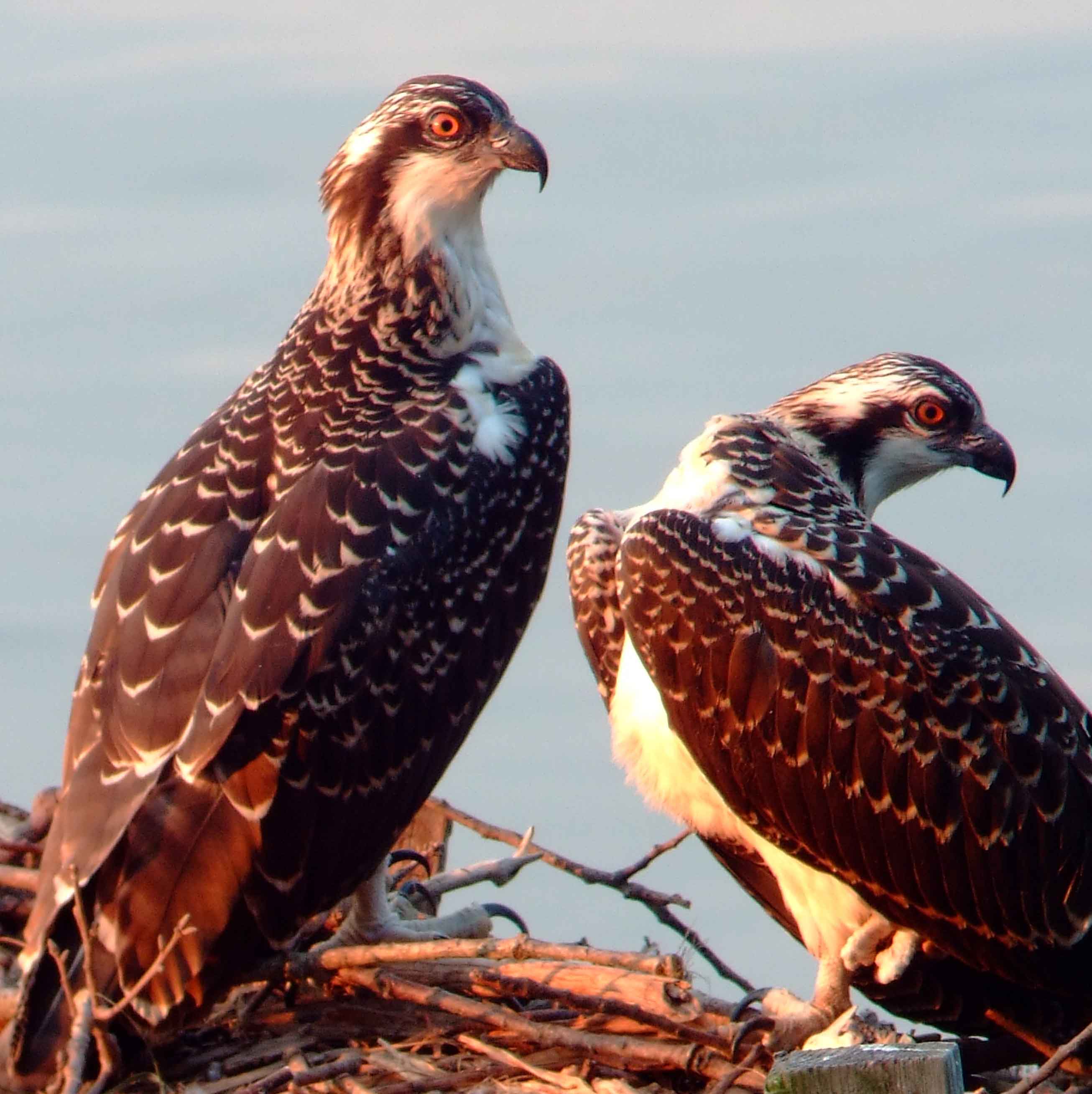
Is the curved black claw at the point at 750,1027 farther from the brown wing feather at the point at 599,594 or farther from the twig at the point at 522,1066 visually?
the brown wing feather at the point at 599,594

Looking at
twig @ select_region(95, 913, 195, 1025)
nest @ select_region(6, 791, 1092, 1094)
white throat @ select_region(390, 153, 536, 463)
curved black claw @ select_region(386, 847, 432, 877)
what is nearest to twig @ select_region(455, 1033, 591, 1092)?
nest @ select_region(6, 791, 1092, 1094)

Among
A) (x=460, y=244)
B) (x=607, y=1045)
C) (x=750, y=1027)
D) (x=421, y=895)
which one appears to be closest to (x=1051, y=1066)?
(x=750, y=1027)

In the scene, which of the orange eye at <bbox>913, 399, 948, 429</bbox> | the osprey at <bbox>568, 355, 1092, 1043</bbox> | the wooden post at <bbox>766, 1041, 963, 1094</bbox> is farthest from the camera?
the orange eye at <bbox>913, 399, 948, 429</bbox>

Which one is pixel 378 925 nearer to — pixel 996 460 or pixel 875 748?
pixel 875 748

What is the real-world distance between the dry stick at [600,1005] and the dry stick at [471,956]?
8 cm

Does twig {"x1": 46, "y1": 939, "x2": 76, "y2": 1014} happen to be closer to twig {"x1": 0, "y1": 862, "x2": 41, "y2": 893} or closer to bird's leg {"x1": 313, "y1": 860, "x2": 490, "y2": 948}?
twig {"x1": 0, "y1": 862, "x2": 41, "y2": 893}

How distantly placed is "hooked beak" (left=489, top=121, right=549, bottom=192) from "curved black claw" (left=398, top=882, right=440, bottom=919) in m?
2.56

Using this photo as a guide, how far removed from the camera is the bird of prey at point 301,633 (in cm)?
623

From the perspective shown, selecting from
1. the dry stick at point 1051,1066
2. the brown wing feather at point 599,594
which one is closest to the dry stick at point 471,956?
the brown wing feather at point 599,594

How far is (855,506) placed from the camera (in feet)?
25.4

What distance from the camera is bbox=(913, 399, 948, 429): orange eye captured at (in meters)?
7.73

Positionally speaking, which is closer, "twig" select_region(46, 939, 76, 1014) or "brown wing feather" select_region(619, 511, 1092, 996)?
"twig" select_region(46, 939, 76, 1014)

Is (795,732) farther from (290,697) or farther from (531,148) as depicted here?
(531,148)

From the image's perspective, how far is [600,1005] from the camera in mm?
6328
